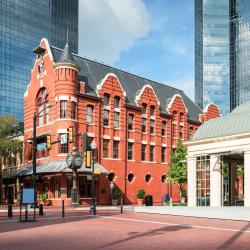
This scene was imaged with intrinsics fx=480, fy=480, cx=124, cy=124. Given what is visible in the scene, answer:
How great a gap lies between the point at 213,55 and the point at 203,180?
5263 inches

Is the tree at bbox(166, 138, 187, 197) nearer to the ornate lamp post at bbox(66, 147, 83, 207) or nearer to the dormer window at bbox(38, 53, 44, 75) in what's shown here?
the ornate lamp post at bbox(66, 147, 83, 207)

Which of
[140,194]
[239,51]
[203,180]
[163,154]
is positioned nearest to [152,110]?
[163,154]

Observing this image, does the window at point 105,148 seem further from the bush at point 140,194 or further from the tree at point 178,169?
the tree at point 178,169

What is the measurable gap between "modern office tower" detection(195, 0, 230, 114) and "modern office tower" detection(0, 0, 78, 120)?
146 ft

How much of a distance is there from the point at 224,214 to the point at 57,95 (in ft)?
88.4

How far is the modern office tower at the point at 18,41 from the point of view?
141 meters

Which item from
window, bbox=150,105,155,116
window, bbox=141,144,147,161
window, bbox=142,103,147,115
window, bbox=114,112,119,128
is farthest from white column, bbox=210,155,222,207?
window, bbox=150,105,155,116

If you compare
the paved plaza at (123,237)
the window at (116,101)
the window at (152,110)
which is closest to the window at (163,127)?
the window at (152,110)

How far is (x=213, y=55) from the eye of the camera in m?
168

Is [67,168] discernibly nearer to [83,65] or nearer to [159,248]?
[83,65]

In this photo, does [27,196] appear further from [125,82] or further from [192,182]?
[125,82]

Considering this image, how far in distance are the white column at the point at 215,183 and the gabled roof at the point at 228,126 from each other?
224 centimetres

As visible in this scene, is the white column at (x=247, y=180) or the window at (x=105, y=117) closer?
the white column at (x=247, y=180)

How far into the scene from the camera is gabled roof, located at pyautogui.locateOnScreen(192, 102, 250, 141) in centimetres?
3800
